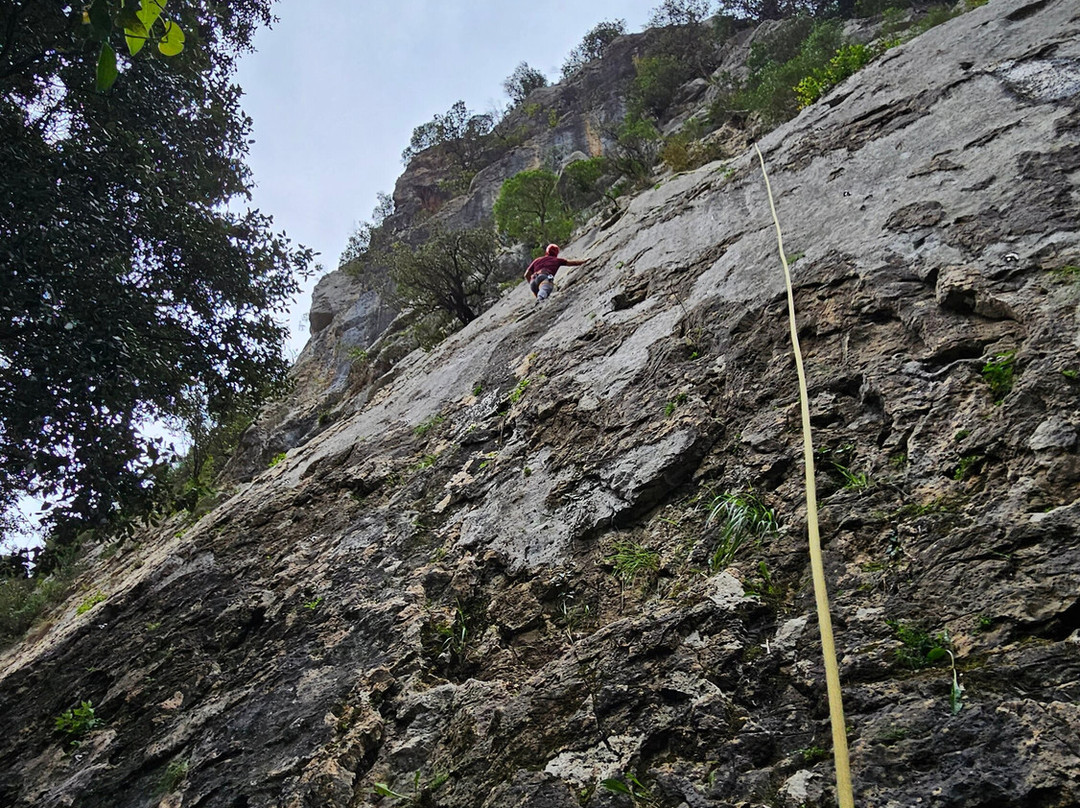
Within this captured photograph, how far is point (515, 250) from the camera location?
17.7m

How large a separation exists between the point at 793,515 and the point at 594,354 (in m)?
3.30

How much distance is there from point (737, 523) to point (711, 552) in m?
0.21

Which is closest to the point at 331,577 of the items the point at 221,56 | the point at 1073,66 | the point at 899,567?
the point at 899,567

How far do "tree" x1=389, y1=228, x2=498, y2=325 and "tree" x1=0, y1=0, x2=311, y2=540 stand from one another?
4.60 meters

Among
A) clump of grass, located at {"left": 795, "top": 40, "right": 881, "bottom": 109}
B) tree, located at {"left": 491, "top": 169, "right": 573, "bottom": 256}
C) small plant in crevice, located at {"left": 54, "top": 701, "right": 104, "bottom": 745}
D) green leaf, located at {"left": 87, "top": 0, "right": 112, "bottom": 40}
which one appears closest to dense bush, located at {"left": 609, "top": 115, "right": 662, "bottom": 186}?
tree, located at {"left": 491, "top": 169, "right": 573, "bottom": 256}

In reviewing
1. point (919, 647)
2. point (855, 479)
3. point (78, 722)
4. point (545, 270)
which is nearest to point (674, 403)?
point (855, 479)

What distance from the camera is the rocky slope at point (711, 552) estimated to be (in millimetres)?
2443

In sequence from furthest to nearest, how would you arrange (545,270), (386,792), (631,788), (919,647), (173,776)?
(545,270), (173,776), (386,792), (631,788), (919,647)

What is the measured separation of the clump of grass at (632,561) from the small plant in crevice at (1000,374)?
1.92m

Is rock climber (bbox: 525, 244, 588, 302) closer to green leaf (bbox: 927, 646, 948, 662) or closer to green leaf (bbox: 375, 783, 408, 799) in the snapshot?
green leaf (bbox: 375, 783, 408, 799)

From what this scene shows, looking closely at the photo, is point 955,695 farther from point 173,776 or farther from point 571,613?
point 173,776

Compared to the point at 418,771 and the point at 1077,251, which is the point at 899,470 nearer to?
the point at 1077,251

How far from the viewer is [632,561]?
3840 mm

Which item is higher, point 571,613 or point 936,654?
point 571,613
